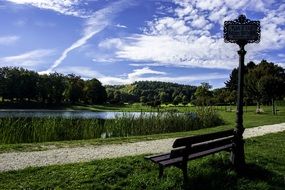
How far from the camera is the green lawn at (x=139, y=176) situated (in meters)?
7.32

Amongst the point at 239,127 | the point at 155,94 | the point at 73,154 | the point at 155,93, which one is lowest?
the point at 73,154

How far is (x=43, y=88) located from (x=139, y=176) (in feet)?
281

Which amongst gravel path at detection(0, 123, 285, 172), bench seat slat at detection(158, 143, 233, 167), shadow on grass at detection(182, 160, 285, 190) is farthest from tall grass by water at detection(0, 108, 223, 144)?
bench seat slat at detection(158, 143, 233, 167)

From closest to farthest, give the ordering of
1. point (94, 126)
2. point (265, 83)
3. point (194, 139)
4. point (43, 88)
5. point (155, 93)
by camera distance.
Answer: point (194, 139) < point (94, 126) < point (265, 83) < point (43, 88) < point (155, 93)

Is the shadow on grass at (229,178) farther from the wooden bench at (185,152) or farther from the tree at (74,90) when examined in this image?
the tree at (74,90)

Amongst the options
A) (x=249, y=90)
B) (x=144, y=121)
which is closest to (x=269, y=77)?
(x=249, y=90)

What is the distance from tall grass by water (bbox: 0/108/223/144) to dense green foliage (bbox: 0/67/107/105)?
70601 millimetres

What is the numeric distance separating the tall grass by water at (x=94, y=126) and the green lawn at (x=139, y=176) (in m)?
7.43

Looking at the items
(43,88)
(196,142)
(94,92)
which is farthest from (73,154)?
(94,92)

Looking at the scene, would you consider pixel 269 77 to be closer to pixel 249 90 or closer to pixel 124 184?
pixel 249 90

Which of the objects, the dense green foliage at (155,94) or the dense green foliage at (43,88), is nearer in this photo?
the dense green foliage at (43,88)

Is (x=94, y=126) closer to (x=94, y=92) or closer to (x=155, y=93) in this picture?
(x=94, y=92)

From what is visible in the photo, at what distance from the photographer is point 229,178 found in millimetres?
8164

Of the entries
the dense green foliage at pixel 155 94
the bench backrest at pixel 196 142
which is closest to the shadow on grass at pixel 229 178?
the bench backrest at pixel 196 142
